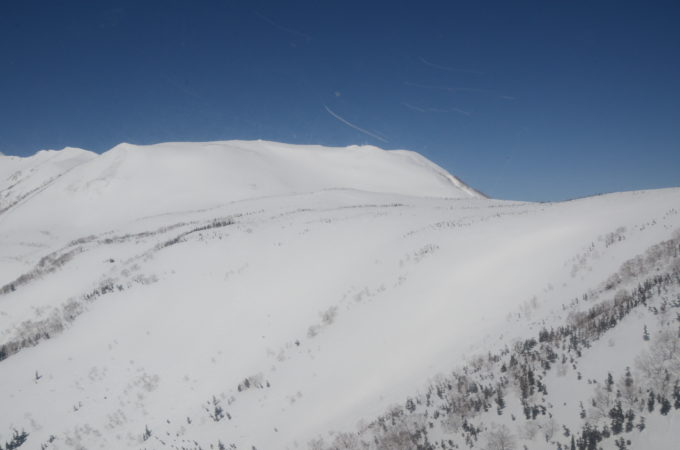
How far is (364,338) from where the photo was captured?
13016 millimetres

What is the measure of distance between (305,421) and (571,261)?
10.3m

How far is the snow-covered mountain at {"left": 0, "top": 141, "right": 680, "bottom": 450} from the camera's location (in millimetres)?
6547

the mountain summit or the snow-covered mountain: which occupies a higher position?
the mountain summit

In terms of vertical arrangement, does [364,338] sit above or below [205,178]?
below

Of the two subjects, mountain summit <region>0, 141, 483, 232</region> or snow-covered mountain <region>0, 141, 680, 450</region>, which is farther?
mountain summit <region>0, 141, 483, 232</region>

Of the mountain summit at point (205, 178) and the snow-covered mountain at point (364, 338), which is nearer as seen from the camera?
the snow-covered mountain at point (364, 338)

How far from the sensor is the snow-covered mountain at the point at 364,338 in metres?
6.55

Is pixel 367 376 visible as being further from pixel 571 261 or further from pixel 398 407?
pixel 571 261

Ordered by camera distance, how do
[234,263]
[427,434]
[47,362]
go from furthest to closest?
[234,263]
[47,362]
[427,434]

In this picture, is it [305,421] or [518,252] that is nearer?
[305,421]

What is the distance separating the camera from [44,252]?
41781 millimetres

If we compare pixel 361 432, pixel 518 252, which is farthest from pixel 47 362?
pixel 518 252

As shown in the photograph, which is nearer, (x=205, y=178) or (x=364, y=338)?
(x=364, y=338)

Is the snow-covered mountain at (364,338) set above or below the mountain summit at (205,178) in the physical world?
below
